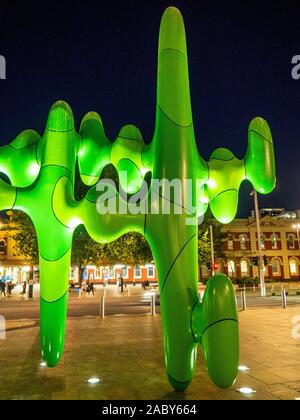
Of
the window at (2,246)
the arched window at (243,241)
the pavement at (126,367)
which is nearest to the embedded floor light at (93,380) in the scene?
the pavement at (126,367)

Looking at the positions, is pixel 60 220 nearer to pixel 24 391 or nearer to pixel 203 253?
pixel 24 391

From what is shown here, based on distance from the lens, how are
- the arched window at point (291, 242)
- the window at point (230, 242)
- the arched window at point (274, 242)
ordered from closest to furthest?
1. the window at point (230, 242)
2. the arched window at point (274, 242)
3. the arched window at point (291, 242)

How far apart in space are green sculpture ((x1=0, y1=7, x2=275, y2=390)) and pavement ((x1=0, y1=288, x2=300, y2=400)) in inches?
24.3

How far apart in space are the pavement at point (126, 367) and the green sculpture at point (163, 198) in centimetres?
62

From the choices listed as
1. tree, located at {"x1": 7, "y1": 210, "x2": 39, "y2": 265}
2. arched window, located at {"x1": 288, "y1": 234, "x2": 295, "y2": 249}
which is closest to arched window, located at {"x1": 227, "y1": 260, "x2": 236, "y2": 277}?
arched window, located at {"x1": 288, "y1": 234, "x2": 295, "y2": 249}

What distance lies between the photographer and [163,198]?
5117mm

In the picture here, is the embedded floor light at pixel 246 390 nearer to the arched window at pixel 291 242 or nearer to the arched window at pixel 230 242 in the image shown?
the arched window at pixel 230 242

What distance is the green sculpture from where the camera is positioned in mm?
4664

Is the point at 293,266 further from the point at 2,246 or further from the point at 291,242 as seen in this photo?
the point at 2,246

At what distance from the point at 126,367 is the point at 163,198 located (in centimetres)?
359

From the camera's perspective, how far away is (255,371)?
6453 mm

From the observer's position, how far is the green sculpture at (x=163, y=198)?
4.66m

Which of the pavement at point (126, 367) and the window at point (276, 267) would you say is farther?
the window at point (276, 267)
